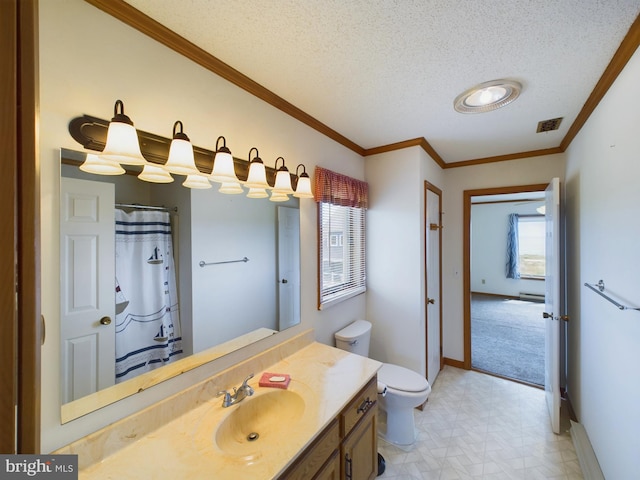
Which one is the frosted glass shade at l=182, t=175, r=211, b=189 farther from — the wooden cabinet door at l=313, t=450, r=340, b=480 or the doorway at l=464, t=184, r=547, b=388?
the doorway at l=464, t=184, r=547, b=388

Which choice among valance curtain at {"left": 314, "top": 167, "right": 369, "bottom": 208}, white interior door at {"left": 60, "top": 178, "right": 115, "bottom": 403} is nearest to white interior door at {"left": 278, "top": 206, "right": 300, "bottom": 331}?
valance curtain at {"left": 314, "top": 167, "right": 369, "bottom": 208}

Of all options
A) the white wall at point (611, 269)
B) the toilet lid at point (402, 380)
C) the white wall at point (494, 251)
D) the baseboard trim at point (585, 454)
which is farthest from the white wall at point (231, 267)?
the white wall at point (494, 251)

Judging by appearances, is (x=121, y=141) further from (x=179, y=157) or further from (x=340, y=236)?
(x=340, y=236)

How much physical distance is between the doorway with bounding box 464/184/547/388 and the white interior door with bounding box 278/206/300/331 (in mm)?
2141

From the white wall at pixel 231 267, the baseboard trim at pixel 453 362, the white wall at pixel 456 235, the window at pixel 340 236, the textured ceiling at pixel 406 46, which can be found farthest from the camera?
the baseboard trim at pixel 453 362

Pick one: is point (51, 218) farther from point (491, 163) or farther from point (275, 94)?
point (491, 163)

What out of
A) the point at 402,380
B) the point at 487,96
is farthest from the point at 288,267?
the point at 487,96

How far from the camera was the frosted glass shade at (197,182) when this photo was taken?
1163 mm

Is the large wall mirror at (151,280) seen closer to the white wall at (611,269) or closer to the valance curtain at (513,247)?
the white wall at (611,269)

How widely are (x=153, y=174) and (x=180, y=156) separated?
0.14 meters

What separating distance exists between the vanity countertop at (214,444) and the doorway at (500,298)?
235 centimetres

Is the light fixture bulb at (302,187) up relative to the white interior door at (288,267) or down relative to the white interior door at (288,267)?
up
